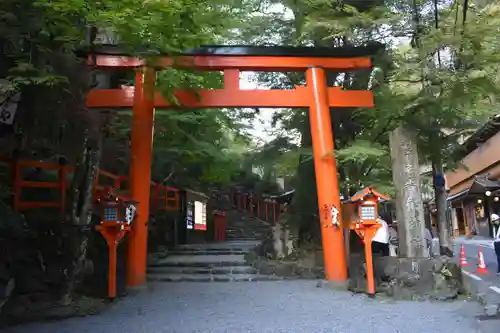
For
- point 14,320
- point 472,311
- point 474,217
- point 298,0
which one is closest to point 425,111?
point 472,311

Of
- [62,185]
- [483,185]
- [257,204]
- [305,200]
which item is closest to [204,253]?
[305,200]

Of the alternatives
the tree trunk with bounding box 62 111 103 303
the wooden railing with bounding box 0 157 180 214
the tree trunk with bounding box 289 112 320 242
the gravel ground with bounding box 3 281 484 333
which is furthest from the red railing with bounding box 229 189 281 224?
the tree trunk with bounding box 62 111 103 303

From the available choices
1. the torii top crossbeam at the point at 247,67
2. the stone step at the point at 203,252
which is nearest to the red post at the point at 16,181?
the torii top crossbeam at the point at 247,67

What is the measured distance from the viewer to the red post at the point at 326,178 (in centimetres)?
1035

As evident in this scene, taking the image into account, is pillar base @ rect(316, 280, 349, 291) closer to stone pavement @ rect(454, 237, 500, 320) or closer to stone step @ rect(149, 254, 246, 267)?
stone pavement @ rect(454, 237, 500, 320)

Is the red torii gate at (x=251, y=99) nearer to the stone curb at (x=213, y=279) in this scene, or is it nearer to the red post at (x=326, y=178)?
the red post at (x=326, y=178)

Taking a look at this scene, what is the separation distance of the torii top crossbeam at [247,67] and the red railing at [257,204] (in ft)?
45.5

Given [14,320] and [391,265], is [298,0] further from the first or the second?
[14,320]

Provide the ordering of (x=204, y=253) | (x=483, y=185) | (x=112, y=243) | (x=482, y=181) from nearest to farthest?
(x=112, y=243) < (x=204, y=253) < (x=483, y=185) < (x=482, y=181)

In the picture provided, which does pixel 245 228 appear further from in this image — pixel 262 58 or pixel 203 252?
pixel 262 58

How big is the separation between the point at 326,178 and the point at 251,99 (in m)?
2.82

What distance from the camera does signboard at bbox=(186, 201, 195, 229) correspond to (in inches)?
771

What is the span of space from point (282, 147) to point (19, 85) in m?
9.85

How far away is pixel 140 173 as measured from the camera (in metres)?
10.8
